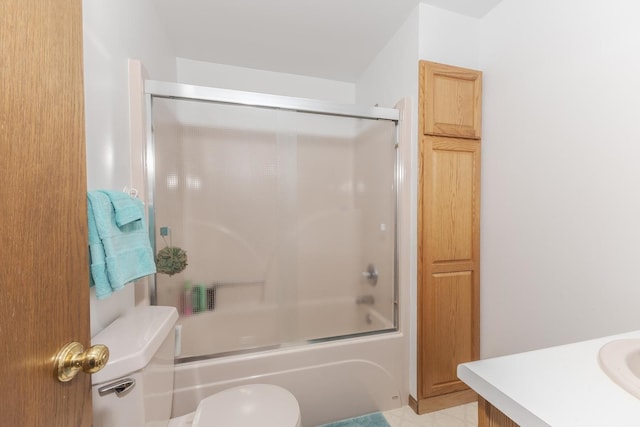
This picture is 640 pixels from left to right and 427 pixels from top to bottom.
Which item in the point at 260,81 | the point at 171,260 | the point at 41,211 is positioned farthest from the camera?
the point at 260,81

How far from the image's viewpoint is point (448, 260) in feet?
5.60

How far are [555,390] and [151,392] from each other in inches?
43.6

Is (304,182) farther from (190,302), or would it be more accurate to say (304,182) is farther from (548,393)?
(548,393)

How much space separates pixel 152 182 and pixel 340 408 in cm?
164

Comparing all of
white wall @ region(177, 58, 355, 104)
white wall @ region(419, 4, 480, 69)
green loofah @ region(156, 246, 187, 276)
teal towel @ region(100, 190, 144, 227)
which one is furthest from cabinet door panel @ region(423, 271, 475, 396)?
white wall @ region(177, 58, 355, 104)

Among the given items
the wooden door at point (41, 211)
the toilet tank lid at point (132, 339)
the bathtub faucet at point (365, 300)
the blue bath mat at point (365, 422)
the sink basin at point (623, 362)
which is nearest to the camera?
the wooden door at point (41, 211)

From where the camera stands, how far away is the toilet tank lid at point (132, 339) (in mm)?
750

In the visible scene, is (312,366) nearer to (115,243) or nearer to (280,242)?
(280,242)

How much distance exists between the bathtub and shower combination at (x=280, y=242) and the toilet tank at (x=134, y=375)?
1.44 feet

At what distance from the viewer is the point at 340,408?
5.21 ft

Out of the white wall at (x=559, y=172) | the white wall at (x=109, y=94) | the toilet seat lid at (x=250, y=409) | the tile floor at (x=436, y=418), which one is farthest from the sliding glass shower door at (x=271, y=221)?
the white wall at (x=559, y=172)

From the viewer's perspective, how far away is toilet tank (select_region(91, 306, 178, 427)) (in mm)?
756

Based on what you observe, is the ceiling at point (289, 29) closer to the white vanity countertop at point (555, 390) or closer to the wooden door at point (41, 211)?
the wooden door at point (41, 211)

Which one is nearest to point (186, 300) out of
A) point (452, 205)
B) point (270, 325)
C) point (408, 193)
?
point (270, 325)
